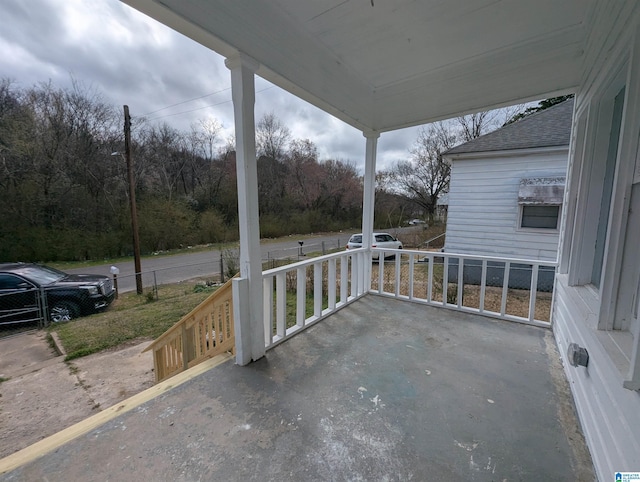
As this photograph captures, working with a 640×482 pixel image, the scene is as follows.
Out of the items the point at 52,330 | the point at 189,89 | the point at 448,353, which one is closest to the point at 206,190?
the point at 189,89

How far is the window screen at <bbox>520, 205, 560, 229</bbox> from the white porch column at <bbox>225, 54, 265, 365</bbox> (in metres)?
5.62

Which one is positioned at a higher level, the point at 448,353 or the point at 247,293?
the point at 247,293

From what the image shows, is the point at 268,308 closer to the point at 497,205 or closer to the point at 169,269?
the point at 497,205

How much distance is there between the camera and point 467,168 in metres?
5.79

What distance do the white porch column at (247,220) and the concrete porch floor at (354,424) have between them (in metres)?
0.23

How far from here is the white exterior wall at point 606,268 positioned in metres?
0.98

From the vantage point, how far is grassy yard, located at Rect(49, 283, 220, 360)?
3.94m

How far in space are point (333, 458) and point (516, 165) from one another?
616 cm

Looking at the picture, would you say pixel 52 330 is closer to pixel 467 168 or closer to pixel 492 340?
pixel 492 340

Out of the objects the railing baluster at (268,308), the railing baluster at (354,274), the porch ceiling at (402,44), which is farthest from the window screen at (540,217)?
the railing baluster at (268,308)

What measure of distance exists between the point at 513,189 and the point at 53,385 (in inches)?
309

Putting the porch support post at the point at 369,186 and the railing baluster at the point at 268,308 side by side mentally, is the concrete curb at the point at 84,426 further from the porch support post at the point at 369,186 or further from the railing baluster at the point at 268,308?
the porch support post at the point at 369,186

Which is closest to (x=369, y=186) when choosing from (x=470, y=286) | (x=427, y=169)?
(x=470, y=286)

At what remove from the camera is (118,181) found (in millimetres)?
10797
